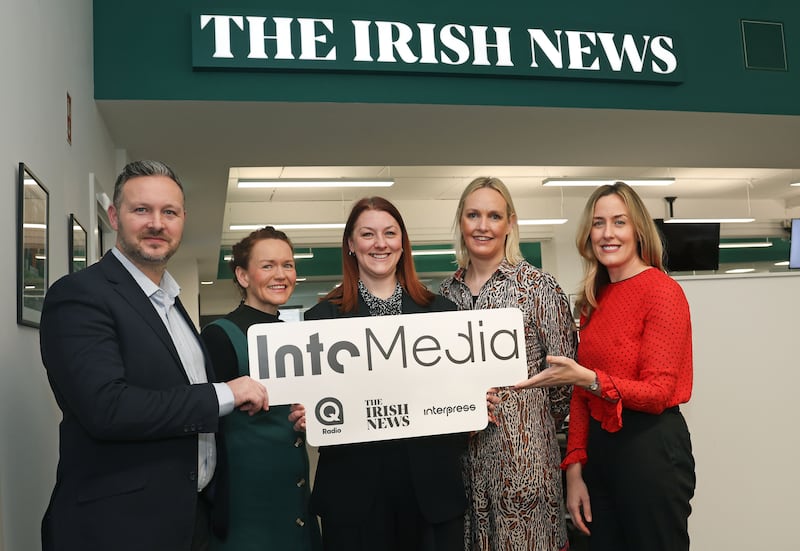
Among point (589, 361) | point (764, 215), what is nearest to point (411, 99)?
point (589, 361)

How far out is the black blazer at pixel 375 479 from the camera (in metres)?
2.19

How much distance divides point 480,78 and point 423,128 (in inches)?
29.7

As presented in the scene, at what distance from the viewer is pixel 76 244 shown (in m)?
4.02

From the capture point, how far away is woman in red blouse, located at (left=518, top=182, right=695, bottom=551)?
234 cm

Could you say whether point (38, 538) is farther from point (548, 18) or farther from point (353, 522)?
point (548, 18)

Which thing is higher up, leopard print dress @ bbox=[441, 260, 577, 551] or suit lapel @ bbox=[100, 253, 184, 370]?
suit lapel @ bbox=[100, 253, 184, 370]

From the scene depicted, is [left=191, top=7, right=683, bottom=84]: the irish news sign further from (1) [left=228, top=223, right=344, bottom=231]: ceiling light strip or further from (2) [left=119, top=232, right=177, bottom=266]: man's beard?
(1) [left=228, top=223, right=344, bottom=231]: ceiling light strip

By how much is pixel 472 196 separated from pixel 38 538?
2060 mm

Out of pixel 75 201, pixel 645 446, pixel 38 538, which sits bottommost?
pixel 38 538

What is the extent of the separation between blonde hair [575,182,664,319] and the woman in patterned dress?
0.54 ft

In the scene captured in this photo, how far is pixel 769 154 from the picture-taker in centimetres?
737

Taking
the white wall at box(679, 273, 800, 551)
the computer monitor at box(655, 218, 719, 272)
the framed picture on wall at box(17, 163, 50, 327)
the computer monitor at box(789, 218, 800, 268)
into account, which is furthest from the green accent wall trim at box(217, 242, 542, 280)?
the framed picture on wall at box(17, 163, 50, 327)

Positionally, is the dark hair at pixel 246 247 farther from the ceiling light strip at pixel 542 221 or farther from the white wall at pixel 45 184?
the ceiling light strip at pixel 542 221

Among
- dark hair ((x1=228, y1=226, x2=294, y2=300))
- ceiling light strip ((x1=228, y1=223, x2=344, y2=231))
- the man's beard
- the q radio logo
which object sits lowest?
the q radio logo
